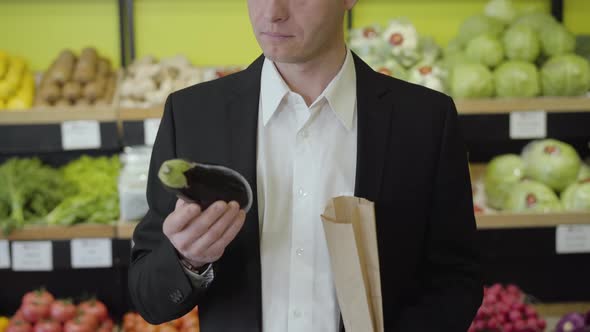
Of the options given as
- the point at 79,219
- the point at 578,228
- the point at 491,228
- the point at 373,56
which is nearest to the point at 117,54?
the point at 79,219

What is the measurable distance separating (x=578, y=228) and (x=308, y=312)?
6.02 ft

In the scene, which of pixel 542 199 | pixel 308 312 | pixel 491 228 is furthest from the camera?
pixel 542 199

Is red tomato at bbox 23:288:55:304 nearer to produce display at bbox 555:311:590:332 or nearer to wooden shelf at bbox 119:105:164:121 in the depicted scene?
wooden shelf at bbox 119:105:164:121

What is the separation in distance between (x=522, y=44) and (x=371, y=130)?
1.95 metres

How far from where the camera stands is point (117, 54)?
339 cm

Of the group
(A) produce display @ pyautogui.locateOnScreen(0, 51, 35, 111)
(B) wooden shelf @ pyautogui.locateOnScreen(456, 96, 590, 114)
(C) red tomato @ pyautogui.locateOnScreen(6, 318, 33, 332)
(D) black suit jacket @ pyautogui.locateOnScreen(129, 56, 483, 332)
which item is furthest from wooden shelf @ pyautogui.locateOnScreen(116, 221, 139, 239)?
(D) black suit jacket @ pyautogui.locateOnScreen(129, 56, 483, 332)

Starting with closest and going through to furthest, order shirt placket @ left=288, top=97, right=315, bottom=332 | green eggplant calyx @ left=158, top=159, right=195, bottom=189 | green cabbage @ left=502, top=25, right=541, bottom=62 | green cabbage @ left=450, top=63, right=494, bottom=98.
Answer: green eggplant calyx @ left=158, top=159, right=195, bottom=189, shirt placket @ left=288, top=97, right=315, bottom=332, green cabbage @ left=450, top=63, right=494, bottom=98, green cabbage @ left=502, top=25, right=541, bottom=62

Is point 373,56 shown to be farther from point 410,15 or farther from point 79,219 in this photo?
point 79,219

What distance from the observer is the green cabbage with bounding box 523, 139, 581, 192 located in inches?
122

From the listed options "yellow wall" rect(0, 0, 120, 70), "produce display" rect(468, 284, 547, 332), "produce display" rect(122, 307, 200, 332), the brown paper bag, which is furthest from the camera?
"yellow wall" rect(0, 0, 120, 70)

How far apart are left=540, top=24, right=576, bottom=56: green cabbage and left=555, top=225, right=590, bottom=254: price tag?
75cm

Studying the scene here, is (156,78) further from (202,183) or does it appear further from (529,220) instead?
(202,183)

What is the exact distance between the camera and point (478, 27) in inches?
125

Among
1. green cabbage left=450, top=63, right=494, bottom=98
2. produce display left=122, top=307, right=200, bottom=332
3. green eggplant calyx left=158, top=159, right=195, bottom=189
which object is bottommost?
produce display left=122, top=307, right=200, bottom=332
